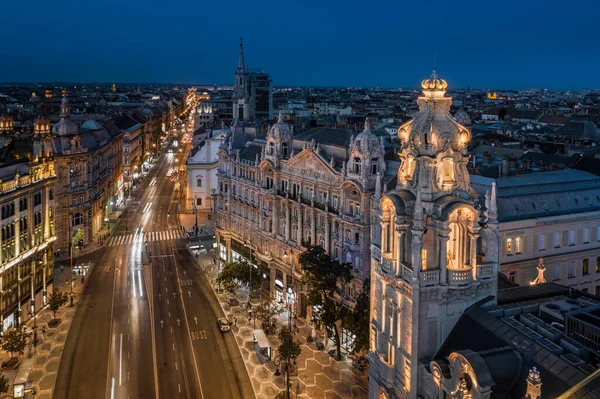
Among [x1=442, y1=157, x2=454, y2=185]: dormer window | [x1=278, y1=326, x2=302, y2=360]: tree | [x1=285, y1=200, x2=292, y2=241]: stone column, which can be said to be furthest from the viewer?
[x1=285, y1=200, x2=292, y2=241]: stone column

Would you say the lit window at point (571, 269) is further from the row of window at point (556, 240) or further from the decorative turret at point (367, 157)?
the decorative turret at point (367, 157)

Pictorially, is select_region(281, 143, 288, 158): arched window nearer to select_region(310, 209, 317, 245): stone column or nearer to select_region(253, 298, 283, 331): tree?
select_region(310, 209, 317, 245): stone column

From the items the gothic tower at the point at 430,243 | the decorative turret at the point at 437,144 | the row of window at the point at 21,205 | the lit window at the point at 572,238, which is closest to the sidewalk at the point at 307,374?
the gothic tower at the point at 430,243

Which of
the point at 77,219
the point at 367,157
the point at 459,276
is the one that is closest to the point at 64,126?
the point at 77,219

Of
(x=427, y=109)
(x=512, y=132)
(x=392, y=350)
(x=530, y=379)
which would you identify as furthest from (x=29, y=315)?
(x=512, y=132)

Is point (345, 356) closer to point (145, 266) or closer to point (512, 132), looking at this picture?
point (145, 266)

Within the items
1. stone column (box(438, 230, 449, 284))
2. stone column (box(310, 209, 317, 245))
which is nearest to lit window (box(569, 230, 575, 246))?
stone column (box(438, 230, 449, 284))

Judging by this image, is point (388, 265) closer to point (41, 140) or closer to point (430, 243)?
point (430, 243)
